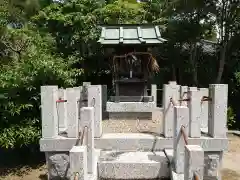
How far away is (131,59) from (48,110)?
3.81 m

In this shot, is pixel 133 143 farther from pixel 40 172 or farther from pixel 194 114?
pixel 40 172

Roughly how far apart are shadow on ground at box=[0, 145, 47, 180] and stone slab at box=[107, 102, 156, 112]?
84.3 inches

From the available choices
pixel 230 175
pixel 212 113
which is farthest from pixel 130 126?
pixel 212 113

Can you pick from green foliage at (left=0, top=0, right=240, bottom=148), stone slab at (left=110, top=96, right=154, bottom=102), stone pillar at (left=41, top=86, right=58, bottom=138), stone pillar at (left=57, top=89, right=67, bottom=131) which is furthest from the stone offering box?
green foliage at (left=0, top=0, right=240, bottom=148)

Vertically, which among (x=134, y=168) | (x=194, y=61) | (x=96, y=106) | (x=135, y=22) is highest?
(x=135, y=22)

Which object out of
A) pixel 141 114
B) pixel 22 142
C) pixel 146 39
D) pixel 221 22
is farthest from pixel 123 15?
pixel 22 142

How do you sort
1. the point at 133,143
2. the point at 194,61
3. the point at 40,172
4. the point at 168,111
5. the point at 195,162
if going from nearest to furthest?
the point at 195,162 → the point at 133,143 → the point at 168,111 → the point at 40,172 → the point at 194,61

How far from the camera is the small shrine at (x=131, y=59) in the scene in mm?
7355

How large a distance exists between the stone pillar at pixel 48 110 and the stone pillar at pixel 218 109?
245cm

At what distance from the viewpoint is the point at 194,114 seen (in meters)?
4.42

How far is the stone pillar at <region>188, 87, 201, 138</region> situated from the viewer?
4303 mm

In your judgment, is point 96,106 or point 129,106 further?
point 129,106

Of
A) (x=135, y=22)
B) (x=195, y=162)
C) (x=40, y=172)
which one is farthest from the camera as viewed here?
(x=135, y=22)

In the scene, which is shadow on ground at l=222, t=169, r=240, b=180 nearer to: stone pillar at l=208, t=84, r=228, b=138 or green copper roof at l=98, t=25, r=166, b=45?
stone pillar at l=208, t=84, r=228, b=138
